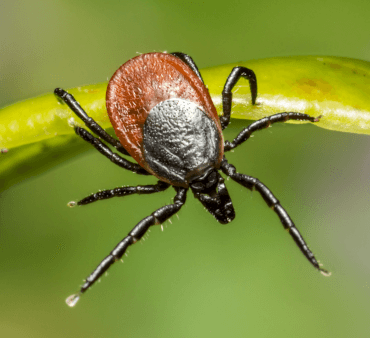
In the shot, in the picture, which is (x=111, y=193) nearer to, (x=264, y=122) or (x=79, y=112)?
(x=79, y=112)

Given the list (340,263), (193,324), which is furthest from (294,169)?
(193,324)

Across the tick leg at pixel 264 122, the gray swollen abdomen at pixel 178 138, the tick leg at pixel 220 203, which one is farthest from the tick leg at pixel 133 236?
the tick leg at pixel 264 122

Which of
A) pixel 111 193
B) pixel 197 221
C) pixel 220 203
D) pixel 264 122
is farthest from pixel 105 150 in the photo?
pixel 197 221

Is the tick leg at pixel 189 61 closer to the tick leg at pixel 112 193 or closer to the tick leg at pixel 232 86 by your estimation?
the tick leg at pixel 232 86

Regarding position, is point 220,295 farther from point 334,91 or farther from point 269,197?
point 334,91

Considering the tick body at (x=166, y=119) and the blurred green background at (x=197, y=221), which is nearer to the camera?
the tick body at (x=166, y=119)

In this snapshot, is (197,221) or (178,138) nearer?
(178,138)

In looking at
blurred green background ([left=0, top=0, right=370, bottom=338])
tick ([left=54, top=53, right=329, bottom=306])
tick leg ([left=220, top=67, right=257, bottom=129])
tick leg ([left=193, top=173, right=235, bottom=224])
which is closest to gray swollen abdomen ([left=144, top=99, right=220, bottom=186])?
tick ([left=54, top=53, right=329, bottom=306])
